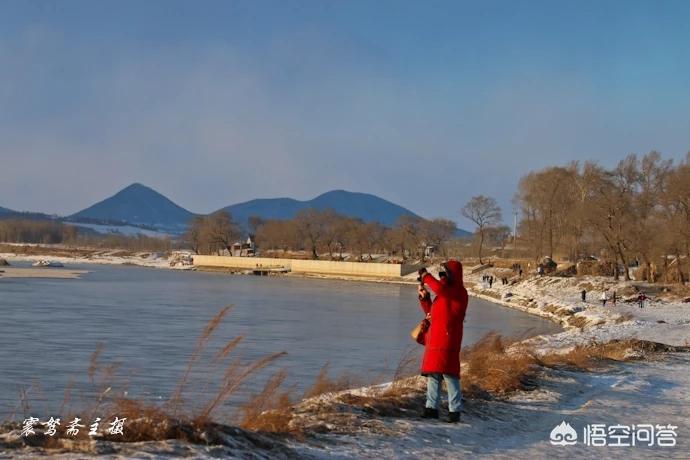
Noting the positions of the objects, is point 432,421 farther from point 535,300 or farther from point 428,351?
point 535,300

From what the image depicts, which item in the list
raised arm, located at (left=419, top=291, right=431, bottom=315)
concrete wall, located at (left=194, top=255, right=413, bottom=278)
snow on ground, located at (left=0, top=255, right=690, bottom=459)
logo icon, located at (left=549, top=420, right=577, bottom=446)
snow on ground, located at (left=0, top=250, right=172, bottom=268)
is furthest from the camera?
snow on ground, located at (left=0, top=250, right=172, bottom=268)

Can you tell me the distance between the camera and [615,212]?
54.3m

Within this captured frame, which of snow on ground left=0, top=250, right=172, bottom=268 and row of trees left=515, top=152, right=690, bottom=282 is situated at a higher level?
row of trees left=515, top=152, right=690, bottom=282

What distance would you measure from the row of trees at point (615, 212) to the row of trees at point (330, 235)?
45.4m

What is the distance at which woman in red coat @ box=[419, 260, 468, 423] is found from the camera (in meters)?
7.87

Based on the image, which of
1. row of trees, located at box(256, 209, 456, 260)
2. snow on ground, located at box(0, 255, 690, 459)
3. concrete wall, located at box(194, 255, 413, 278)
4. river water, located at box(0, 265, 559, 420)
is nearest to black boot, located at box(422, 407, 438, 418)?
snow on ground, located at box(0, 255, 690, 459)

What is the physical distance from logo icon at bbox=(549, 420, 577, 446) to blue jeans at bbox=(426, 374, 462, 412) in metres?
1.01

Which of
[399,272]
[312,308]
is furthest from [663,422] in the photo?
[399,272]

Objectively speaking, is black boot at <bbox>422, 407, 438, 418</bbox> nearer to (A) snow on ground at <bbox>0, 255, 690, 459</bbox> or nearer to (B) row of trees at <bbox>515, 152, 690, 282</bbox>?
(A) snow on ground at <bbox>0, 255, 690, 459</bbox>

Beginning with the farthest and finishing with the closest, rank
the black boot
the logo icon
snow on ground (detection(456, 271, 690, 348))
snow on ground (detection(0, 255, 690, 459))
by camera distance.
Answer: snow on ground (detection(456, 271, 690, 348)) → the black boot → the logo icon → snow on ground (detection(0, 255, 690, 459))

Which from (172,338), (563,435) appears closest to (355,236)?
(172,338)

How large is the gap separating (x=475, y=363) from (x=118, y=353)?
39.6ft

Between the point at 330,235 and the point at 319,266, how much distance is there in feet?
99.2

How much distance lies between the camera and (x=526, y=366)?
472 inches
